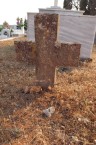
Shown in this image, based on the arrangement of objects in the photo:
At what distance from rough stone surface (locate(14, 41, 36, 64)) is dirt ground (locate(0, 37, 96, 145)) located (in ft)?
1.63

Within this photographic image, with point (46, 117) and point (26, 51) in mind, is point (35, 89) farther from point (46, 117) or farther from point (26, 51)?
point (46, 117)

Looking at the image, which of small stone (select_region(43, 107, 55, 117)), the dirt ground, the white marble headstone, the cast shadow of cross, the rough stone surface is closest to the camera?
the dirt ground

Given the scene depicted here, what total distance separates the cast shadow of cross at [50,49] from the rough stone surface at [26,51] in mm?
78

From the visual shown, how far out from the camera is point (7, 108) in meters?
3.63

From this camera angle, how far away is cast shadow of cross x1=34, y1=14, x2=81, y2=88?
392 centimetres

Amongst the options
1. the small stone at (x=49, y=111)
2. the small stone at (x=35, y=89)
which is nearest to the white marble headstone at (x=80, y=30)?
the small stone at (x=35, y=89)

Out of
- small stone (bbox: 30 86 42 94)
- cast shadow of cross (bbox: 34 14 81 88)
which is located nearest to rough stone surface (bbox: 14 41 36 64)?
cast shadow of cross (bbox: 34 14 81 88)

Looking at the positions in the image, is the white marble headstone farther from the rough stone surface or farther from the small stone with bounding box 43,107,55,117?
the small stone with bounding box 43,107,55,117

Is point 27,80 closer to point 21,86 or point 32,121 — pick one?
point 21,86

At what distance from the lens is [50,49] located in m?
4.04

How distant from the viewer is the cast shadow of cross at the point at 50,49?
3.92 metres

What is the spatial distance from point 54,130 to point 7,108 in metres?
0.81

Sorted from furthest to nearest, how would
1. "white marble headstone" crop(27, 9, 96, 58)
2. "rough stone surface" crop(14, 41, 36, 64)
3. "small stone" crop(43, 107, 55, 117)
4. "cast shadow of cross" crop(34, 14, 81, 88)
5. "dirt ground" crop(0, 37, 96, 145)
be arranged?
"white marble headstone" crop(27, 9, 96, 58) < "rough stone surface" crop(14, 41, 36, 64) < "cast shadow of cross" crop(34, 14, 81, 88) < "small stone" crop(43, 107, 55, 117) < "dirt ground" crop(0, 37, 96, 145)

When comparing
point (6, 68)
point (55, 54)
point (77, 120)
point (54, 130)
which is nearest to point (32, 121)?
point (54, 130)
